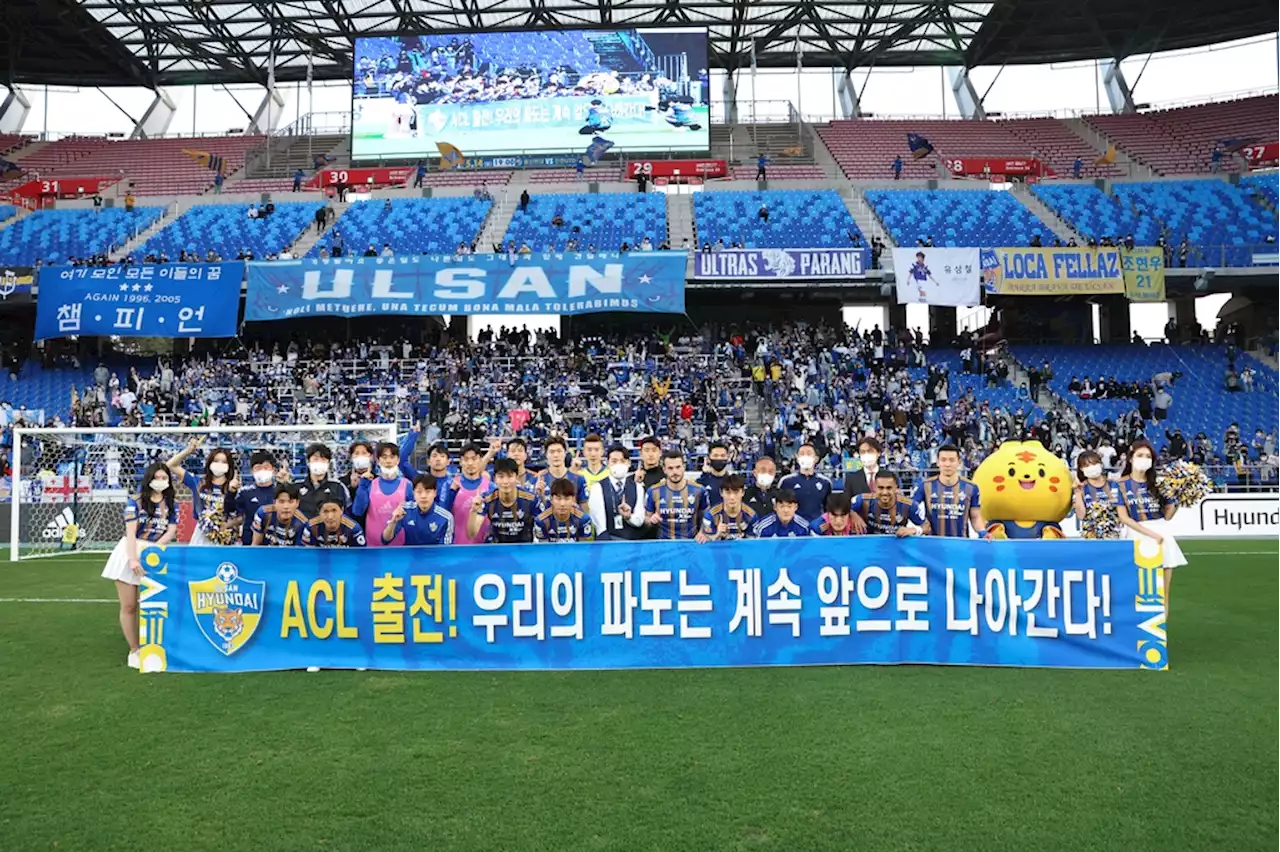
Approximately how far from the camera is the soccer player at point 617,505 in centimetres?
770

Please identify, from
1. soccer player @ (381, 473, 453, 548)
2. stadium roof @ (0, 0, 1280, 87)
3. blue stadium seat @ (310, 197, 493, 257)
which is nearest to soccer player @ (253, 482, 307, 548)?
soccer player @ (381, 473, 453, 548)

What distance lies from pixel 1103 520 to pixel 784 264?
17.7 m

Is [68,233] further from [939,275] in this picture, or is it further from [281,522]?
[281,522]

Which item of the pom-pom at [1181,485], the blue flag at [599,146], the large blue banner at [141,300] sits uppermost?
the blue flag at [599,146]

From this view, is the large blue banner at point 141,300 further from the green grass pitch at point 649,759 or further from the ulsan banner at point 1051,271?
the ulsan banner at point 1051,271

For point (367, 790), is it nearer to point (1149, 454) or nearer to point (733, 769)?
point (733, 769)

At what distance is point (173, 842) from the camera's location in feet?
12.7

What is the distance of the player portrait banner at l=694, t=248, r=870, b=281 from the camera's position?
24609mm

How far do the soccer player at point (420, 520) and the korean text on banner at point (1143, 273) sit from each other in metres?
→ 23.2

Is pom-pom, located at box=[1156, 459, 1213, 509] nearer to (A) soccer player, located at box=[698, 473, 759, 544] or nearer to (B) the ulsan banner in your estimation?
(A) soccer player, located at box=[698, 473, 759, 544]

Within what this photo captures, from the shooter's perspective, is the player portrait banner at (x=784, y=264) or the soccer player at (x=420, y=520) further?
the player portrait banner at (x=784, y=264)

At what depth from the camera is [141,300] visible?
25.0m

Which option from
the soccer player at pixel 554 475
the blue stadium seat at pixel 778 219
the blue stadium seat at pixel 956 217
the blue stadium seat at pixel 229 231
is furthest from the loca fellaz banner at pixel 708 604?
the blue stadium seat at pixel 229 231

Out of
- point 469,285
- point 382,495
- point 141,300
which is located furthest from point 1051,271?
point 141,300
